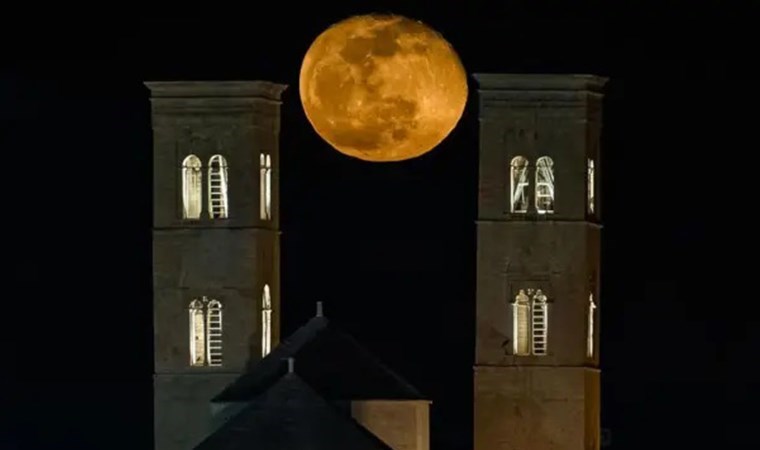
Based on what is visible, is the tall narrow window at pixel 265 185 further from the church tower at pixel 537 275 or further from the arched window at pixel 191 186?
the church tower at pixel 537 275

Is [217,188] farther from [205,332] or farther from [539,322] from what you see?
[539,322]

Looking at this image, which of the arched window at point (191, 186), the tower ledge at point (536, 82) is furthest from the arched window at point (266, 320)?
the tower ledge at point (536, 82)

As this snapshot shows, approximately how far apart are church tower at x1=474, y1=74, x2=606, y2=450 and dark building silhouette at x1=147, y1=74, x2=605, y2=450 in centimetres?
2

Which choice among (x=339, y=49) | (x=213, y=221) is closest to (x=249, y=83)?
(x=213, y=221)

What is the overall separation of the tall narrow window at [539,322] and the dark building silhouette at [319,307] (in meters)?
0.02

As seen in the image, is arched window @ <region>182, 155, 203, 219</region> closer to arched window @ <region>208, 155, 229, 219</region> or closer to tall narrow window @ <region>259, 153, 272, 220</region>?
arched window @ <region>208, 155, 229, 219</region>

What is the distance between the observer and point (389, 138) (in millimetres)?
64875

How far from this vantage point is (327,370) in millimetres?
76938

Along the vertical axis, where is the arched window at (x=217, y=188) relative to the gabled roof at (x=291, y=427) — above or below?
above

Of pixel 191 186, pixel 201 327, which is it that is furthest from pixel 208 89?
pixel 201 327

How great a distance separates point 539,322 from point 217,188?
4.90 metres

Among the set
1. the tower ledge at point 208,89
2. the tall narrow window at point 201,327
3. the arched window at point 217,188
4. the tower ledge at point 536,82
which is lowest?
the tall narrow window at point 201,327

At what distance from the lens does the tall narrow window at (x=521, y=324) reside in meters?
77.8

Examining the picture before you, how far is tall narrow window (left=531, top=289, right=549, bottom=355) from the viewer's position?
3063 inches
